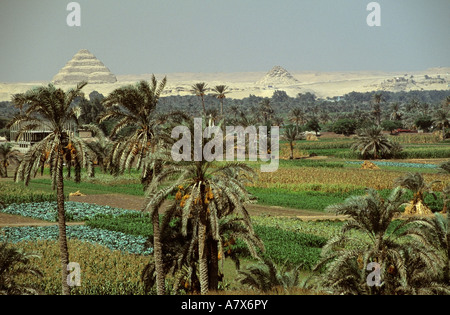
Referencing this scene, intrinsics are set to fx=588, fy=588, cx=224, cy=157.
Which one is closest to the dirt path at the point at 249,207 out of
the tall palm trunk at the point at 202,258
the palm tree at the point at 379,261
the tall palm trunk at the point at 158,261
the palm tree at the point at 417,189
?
the palm tree at the point at 417,189

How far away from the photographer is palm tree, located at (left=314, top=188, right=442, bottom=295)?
20644mm

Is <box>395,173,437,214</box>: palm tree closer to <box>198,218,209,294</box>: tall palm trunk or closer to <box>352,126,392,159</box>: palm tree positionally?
<box>198,218,209,294</box>: tall palm trunk

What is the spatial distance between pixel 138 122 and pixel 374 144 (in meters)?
68.6

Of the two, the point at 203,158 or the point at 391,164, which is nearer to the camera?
the point at 203,158

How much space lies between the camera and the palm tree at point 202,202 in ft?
69.1

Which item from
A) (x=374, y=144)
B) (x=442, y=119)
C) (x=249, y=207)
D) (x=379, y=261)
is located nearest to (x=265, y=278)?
(x=379, y=261)

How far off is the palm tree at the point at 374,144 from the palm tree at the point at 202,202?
222 feet

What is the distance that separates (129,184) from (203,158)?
157 feet

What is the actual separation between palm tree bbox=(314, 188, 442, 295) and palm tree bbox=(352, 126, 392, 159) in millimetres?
66853

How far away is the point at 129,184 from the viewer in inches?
2675

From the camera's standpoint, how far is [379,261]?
2111cm
